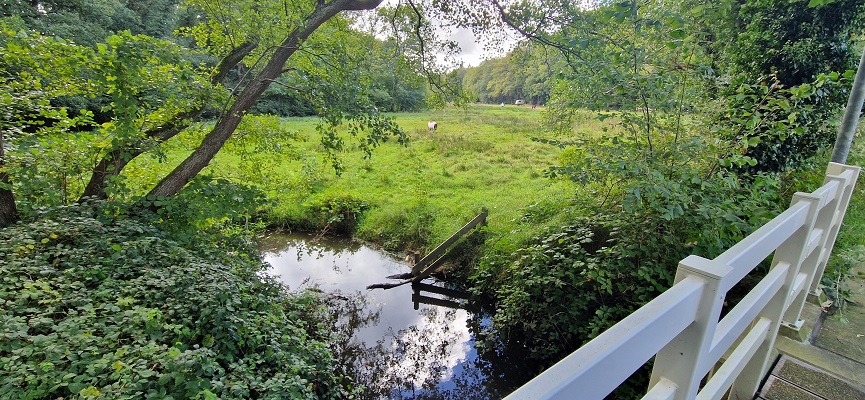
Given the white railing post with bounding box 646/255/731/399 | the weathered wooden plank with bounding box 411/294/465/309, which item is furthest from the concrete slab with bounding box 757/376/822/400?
the weathered wooden plank with bounding box 411/294/465/309

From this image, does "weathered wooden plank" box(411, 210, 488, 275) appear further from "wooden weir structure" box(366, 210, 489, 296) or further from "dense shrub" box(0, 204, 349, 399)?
"dense shrub" box(0, 204, 349, 399)

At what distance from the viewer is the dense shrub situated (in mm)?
2482

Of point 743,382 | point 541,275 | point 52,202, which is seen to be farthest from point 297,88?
point 743,382

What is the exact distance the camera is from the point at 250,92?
5.03 m

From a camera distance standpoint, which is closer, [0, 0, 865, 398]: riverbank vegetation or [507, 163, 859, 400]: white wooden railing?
[507, 163, 859, 400]: white wooden railing

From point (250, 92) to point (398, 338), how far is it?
4.24 m

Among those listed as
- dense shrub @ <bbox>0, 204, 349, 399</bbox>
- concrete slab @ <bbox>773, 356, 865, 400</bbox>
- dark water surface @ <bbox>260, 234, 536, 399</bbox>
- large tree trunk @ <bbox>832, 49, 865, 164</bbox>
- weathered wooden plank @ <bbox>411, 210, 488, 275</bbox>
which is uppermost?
large tree trunk @ <bbox>832, 49, 865, 164</bbox>

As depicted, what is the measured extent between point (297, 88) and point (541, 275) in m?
3.93

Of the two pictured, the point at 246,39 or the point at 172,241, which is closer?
the point at 172,241

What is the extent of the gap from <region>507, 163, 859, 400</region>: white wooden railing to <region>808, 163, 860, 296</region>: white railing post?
1.11ft

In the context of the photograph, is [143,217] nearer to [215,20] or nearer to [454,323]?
[215,20]

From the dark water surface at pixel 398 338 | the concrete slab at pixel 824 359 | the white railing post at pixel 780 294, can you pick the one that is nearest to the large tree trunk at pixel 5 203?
the dark water surface at pixel 398 338

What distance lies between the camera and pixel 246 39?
17.6 feet

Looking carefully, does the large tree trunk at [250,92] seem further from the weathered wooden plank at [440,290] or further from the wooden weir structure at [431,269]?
→ the weathered wooden plank at [440,290]
